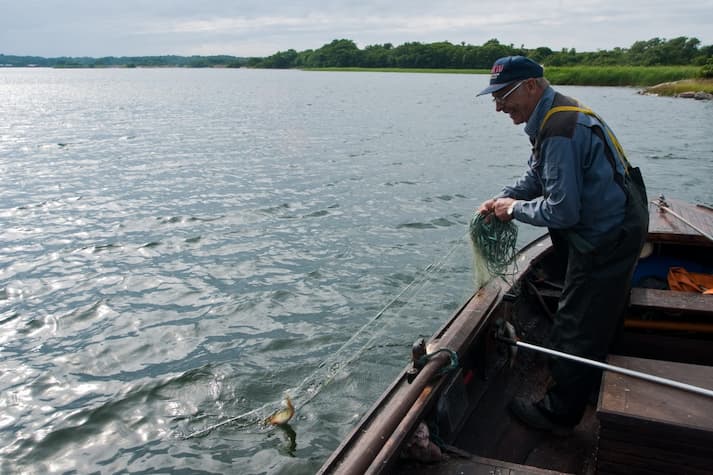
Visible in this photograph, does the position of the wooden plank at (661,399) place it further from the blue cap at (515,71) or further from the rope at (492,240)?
the blue cap at (515,71)

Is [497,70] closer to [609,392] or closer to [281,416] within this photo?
[609,392]

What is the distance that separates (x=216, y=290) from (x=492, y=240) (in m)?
5.62

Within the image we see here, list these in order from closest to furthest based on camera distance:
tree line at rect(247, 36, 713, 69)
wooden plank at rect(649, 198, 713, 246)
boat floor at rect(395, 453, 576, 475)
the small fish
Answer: boat floor at rect(395, 453, 576, 475), the small fish, wooden plank at rect(649, 198, 713, 246), tree line at rect(247, 36, 713, 69)

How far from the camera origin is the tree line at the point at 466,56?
85375mm

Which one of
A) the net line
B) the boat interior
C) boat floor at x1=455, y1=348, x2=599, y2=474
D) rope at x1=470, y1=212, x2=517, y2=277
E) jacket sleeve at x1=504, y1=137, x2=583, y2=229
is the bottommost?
the net line

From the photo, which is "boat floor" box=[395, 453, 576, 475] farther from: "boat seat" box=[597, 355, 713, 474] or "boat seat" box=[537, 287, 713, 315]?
"boat seat" box=[537, 287, 713, 315]

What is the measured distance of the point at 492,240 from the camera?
4680 millimetres

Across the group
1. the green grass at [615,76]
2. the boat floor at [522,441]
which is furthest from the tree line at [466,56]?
the boat floor at [522,441]

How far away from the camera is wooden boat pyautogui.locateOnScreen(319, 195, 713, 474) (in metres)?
2.84

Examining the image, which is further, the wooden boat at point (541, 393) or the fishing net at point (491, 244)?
the fishing net at point (491, 244)

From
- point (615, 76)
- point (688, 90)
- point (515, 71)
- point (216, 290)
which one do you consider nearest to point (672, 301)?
point (515, 71)

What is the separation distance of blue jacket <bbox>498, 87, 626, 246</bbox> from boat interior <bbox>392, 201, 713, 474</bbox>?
807 millimetres

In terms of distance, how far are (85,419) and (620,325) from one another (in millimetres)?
5207

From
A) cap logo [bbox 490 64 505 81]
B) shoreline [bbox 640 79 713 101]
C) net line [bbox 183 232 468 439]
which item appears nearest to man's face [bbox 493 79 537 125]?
cap logo [bbox 490 64 505 81]
